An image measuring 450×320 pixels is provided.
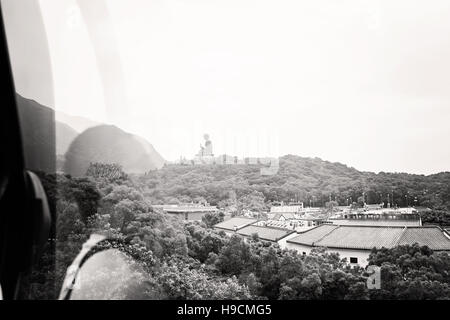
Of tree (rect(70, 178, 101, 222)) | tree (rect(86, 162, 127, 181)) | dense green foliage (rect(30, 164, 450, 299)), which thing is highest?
tree (rect(86, 162, 127, 181))

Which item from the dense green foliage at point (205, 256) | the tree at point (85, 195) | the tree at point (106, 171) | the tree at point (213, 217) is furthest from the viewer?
the tree at point (213, 217)

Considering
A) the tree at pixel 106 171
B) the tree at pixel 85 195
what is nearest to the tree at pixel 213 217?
the tree at pixel 106 171

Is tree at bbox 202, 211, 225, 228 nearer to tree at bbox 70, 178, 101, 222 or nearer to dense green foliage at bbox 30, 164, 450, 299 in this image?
dense green foliage at bbox 30, 164, 450, 299

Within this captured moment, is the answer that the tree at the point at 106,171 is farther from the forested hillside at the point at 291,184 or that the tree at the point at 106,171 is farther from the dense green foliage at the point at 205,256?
the forested hillside at the point at 291,184

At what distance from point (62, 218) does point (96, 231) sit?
0.28 metres

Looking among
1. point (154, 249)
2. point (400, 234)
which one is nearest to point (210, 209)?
point (154, 249)

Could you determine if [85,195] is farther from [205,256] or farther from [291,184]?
[291,184]

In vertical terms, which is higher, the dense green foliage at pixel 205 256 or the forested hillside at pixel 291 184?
the forested hillside at pixel 291 184

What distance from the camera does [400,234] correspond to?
250 centimetres

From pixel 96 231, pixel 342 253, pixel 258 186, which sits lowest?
pixel 342 253

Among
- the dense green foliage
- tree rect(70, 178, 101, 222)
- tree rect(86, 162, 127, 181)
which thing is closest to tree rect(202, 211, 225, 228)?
the dense green foliage

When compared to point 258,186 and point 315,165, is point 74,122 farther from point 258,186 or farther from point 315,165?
point 315,165

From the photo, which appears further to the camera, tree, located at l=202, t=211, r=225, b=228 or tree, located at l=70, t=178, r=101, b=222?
tree, located at l=202, t=211, r=225, b=228

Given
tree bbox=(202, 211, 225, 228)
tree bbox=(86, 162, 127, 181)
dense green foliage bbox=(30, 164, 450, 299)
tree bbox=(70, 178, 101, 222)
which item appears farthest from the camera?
tree bbox=(202, 211, 225, 228)
